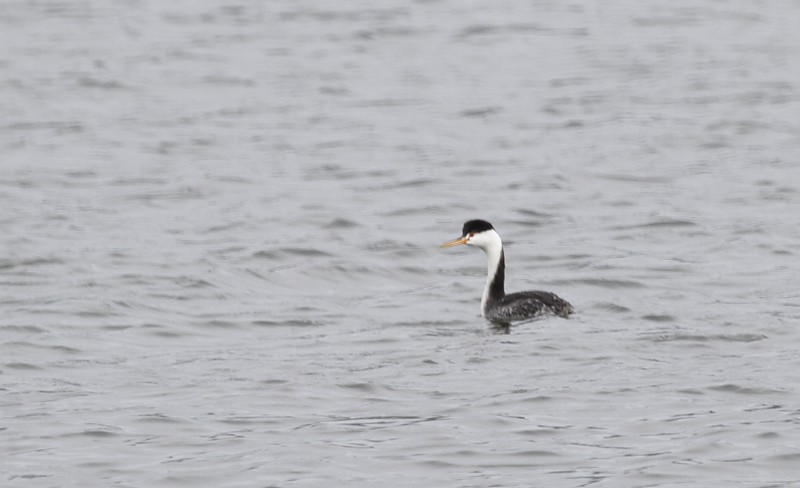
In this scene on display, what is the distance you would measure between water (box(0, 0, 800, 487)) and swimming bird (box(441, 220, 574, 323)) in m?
0.34

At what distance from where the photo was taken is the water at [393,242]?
11.9 meters

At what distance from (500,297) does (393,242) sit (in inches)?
154

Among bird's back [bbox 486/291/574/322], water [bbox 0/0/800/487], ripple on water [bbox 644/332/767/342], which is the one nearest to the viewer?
water [bbox 0/0/800/487]

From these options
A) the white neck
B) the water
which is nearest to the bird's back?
the water

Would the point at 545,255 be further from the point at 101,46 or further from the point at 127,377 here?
the point at 101,46

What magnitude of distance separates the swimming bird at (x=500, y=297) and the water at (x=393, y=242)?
345 mm

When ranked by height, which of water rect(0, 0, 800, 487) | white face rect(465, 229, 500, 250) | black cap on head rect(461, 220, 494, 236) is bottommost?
water rect(0, 0, 800, 487)

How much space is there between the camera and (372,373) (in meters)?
13.7

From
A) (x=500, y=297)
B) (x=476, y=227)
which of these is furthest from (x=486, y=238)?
(x=500, y=297)

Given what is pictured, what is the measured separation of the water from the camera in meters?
11.9

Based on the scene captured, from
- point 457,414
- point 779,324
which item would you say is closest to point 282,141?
point 779,324

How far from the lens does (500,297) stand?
16188 mm

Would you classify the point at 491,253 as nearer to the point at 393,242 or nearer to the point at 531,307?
the point at 531,307

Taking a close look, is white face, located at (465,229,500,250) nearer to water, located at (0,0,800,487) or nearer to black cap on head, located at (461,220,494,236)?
black cap on head, located at (461,220,494,236)
